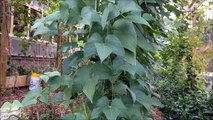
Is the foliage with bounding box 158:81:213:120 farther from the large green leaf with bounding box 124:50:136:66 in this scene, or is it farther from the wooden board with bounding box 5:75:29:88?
the large green leaf with bounding box 124:50:136:66

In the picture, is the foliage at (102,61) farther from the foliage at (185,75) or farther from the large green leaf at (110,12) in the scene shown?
the foliage at (185,75)

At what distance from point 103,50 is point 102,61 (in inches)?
1.3

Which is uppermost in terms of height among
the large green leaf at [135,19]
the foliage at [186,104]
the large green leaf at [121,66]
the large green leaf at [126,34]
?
the large green leaf at [135,19]

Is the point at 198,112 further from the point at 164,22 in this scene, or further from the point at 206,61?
the point at 164,22

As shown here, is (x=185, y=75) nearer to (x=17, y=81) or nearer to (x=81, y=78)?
(x=17, y=81)

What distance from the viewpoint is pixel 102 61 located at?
73cm

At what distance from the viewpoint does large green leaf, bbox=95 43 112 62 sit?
72 centimetres

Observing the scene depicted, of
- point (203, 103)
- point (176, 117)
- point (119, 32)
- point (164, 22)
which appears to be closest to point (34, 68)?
point (176, 117)

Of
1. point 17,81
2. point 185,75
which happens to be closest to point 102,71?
point 17,81

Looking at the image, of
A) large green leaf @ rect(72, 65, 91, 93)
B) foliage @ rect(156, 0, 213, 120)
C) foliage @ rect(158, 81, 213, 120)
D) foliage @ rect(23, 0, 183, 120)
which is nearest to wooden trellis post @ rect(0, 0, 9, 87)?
foliage @ rect(156, 0, 213, 120)

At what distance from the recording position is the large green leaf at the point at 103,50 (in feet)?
2.37

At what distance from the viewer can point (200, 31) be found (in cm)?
515

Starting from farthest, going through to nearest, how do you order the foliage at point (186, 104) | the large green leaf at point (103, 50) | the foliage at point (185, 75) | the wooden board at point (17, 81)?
the wooden board at point (17, 81) → the foliage at point (185, 75) → the foliage at point (186, 104) → the large green leaf at point (103, 50)

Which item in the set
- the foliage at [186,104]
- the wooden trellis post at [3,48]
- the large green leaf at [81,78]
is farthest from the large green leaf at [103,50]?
the wooden trellis post at [3,48]
